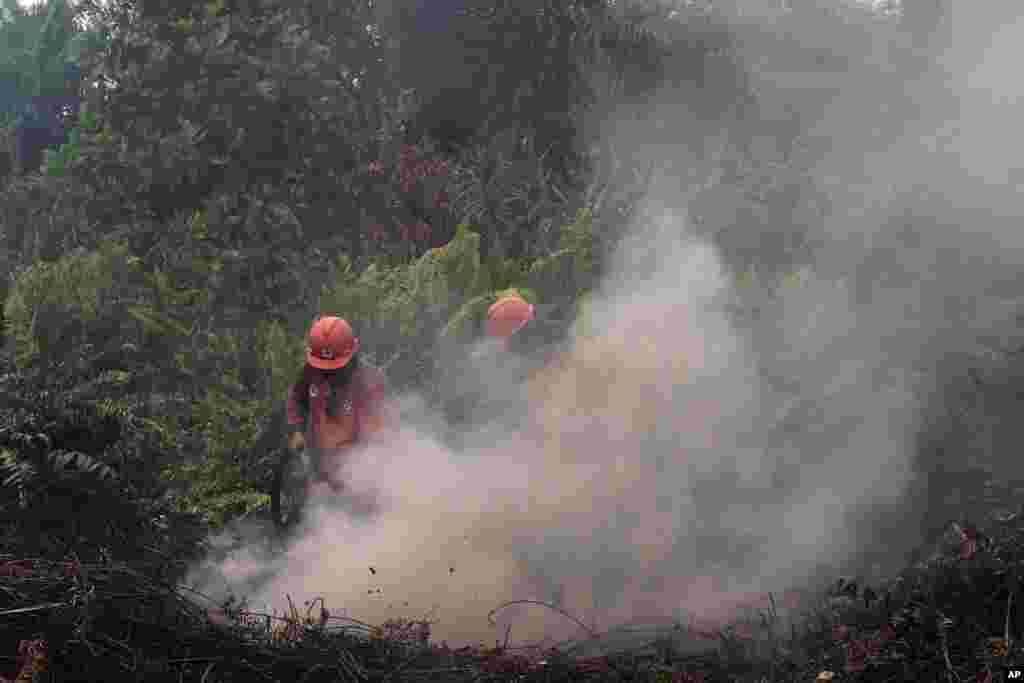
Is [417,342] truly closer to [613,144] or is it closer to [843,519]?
[843,519]

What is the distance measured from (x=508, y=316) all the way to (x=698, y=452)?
1.63 m

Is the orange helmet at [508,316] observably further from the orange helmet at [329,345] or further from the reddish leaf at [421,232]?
the reddish leaf at [421,232]

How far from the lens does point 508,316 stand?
702cm

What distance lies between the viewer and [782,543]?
5734 millimetres

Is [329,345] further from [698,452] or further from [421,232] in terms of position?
[421,232]

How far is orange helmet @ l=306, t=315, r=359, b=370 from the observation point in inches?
230

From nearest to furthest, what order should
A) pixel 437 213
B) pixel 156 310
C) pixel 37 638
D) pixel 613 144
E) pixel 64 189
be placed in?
pixel 37 638 < pixel 156 310 < pixel 64 189 < pixel 437 213 < pixel 613 144

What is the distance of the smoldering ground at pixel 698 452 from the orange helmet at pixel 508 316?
0.37m

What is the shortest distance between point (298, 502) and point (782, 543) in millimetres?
2696

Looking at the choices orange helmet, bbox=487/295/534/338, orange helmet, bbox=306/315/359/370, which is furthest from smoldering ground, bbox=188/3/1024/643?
orange helmet, bbox=306/315/359/370

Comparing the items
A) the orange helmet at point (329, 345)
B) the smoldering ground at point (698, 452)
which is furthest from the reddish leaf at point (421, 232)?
the orange helmet at point (329, 345)

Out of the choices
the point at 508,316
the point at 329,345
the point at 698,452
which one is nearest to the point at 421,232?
the point at 508,316

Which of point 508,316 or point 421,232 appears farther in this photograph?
point 421,232

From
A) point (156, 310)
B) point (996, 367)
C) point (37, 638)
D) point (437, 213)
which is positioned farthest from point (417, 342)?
point (37, 638)
